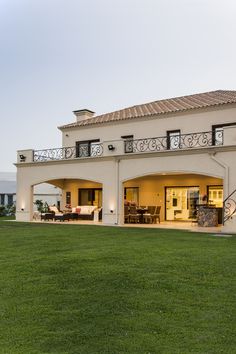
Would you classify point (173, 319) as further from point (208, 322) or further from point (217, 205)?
point (217, 205)

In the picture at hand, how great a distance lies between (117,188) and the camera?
20047 mm

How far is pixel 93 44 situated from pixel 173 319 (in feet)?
75.9

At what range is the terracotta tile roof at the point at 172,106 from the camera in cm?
2150

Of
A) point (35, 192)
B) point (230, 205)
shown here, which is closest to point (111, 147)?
point (230, 205)

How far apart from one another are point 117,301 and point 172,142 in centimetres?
1686

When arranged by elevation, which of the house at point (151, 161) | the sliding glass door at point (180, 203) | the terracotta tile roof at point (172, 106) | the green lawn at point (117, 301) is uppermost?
the terracotta tile roof at point (172, 106)

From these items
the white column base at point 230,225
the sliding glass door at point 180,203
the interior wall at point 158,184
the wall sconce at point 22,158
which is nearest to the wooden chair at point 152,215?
the interior wall at point 158,184

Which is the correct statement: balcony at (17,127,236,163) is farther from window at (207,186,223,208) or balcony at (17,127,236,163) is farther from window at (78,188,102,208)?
window at (207,186,223,208)

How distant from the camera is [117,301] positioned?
5.83 metres

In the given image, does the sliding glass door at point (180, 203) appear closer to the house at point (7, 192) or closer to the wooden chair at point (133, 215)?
the wooden chair at point (133, 215)

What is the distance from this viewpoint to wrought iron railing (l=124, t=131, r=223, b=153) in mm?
20219

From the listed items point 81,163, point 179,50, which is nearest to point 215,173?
point 81,163

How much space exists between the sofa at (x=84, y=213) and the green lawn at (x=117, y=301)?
1345cm

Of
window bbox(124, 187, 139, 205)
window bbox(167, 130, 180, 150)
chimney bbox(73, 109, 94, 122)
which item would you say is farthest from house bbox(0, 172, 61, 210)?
window bbox(167, 130, 180, 150)
